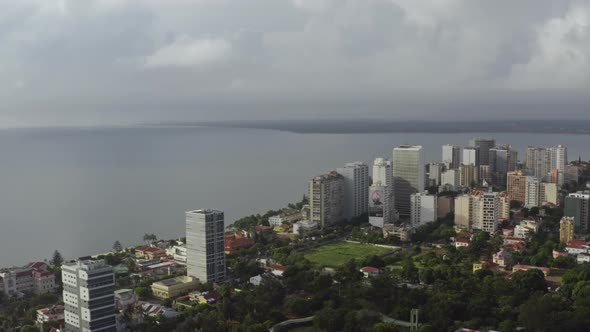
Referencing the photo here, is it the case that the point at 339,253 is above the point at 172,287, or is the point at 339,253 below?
below

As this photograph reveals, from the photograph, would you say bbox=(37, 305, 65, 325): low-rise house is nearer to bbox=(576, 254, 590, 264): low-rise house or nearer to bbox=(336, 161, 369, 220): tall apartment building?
bbox=(336, 161, 369, 220): tall apartment building

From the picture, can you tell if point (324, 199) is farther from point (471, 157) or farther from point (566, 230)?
point (471, 157)

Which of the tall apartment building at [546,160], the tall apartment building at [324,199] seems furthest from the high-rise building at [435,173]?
the tall apartment building at [324,199]

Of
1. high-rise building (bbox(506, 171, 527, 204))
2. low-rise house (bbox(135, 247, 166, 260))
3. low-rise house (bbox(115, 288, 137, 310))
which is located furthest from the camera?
high-rise building (bbox(506, 171, 527, 204))

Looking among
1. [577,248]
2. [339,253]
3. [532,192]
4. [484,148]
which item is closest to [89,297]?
[339,253]

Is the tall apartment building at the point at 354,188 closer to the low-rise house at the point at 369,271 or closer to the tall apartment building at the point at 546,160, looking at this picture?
the low-rise house at the point at 369,271

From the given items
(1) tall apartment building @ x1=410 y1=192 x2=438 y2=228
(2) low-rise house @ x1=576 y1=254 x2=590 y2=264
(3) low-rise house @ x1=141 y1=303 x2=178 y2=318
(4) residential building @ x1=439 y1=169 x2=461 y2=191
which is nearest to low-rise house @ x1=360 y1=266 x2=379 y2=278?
(3) low-rise house @ x1=141 y1=303 x2=178 y2=318
